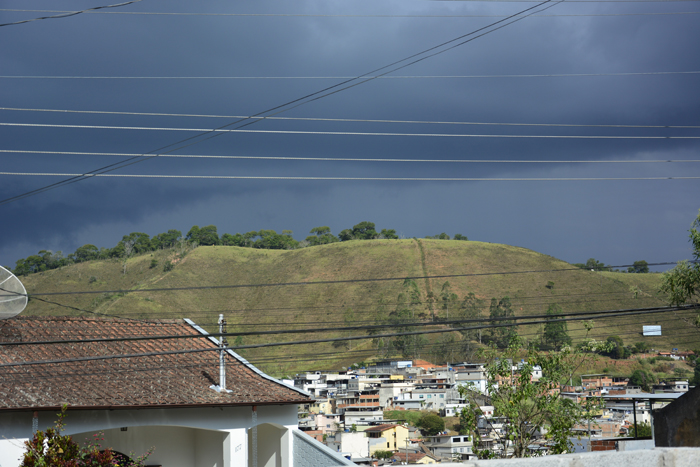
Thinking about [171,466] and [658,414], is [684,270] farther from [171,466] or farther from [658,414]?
[171,466]

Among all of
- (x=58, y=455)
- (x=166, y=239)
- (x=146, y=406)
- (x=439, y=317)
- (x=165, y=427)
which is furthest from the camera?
(x=166, y=239)

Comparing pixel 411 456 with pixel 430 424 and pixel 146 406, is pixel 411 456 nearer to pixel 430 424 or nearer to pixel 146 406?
pixel 430 424

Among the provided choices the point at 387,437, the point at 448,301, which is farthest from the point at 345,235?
the point at 387,437

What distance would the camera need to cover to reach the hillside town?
42.2m

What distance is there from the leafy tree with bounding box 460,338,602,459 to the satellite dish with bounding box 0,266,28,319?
9.49 meters

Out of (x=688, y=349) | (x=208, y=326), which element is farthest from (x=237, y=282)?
(x=688, y=349)

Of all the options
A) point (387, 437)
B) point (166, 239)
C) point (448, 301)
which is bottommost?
point (387, 437)

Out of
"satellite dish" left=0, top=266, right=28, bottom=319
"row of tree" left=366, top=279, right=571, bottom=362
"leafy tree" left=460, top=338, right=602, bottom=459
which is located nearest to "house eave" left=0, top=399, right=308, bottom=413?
"satellite dish" left=0, top=266, right=28, bottom=319

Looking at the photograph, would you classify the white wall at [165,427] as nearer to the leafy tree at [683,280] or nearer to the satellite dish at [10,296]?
the satellite dish at [10,296]

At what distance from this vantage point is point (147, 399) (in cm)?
1402

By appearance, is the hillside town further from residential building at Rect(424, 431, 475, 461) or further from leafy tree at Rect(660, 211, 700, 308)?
leafy tree at Rect(660, 211, 700, 308)

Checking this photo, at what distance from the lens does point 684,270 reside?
14.8m

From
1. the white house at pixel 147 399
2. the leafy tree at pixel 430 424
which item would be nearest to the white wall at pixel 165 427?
the white house at pixel 147 399

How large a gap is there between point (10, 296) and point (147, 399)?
359 centimetres
